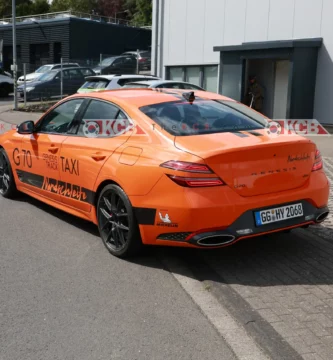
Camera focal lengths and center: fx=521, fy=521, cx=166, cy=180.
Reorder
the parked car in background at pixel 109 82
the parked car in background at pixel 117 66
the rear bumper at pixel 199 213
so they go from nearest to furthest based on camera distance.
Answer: the rear bumper at pixel 199 213
the parked car in background at pixel 109 82
the parked car in background at pixel 117 66

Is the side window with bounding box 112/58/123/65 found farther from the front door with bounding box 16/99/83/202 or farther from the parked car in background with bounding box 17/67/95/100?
the front door with bounding box 16/99/83/202

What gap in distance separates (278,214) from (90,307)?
179cm

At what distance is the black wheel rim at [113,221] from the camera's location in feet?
15.8

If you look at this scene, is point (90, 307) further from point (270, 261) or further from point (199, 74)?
point (199, 74)

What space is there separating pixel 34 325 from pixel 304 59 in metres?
Answer: 13.5

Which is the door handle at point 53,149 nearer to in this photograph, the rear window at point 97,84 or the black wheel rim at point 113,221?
the black wheel rim at point 113,221

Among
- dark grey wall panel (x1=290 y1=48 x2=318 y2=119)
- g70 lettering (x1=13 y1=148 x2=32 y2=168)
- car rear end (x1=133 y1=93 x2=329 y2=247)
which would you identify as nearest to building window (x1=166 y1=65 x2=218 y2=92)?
dark grey wall panel (x1=290 y1=48 x2=318 y2=119)

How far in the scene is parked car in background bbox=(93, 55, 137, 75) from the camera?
99.9ft

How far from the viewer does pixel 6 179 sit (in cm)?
738

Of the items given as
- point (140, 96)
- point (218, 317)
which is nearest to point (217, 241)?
point (218, 317)

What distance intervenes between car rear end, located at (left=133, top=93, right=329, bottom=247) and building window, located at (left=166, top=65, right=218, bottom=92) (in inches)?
595

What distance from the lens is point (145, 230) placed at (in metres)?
4.55

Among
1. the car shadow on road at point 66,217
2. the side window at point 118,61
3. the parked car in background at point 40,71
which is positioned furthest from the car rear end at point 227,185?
the side window at point 118,61

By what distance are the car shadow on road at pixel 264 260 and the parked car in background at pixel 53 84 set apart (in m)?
21.9
